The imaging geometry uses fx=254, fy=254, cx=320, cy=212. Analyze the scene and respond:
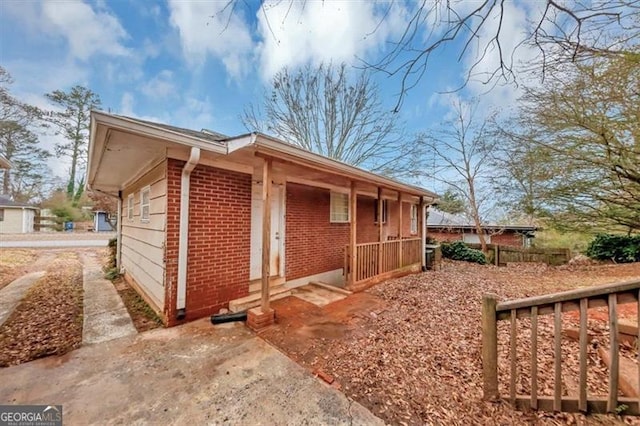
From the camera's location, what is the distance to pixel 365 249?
617 centimetres

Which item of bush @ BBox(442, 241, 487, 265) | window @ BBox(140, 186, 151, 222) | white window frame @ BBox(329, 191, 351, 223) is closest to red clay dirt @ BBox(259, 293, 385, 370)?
white window frame @ BBox(329, 191, 351, 223)

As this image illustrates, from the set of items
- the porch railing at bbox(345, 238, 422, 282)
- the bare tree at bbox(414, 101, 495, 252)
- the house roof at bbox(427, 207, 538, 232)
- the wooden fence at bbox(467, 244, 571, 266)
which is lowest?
the wooden fence at bbox(467, 244, 571, 266)

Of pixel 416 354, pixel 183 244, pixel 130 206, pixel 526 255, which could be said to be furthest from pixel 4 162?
pixel 526 255

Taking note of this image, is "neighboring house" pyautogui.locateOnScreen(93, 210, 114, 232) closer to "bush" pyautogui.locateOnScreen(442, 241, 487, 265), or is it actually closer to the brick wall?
the brick wall

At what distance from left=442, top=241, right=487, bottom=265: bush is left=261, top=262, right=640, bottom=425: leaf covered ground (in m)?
7.97

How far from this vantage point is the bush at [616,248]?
9.75 m

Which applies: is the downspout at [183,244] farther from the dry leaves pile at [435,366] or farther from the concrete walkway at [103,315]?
the dry leaves pile at [435,366]

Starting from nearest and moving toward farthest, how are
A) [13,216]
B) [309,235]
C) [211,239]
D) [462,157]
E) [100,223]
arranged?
[211,239]
[309,235]
[462,157]
[13,216]
[100,223]

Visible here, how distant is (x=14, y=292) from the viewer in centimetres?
567

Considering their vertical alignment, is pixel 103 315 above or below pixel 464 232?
below

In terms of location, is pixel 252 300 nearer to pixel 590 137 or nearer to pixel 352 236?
pixel 352 236

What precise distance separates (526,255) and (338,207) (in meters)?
11.0

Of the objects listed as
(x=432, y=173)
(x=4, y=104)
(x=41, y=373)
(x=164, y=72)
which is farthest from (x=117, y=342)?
(x=4, y=104)

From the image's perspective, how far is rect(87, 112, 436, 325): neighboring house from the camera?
3807mm
